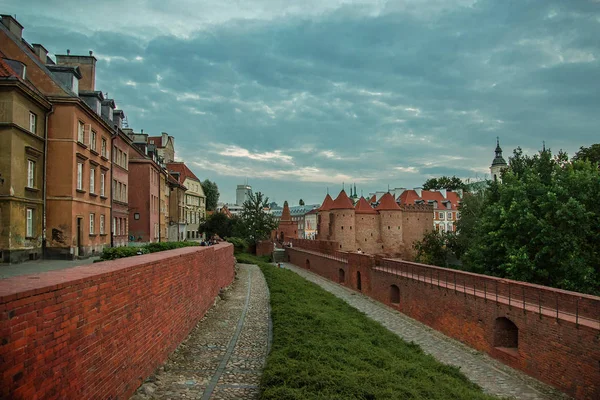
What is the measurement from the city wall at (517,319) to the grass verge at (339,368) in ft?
8.29

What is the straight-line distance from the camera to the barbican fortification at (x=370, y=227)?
5219 centimetres

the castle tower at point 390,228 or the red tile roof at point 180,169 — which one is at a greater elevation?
the red tile roof at point 180,169

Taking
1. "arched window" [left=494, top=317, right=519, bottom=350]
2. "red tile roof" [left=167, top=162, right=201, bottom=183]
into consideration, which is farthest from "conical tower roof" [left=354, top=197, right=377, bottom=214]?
"arched window" [left=494, top=317, right=519, bottom=350]

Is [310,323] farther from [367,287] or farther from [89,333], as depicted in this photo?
[367,287]

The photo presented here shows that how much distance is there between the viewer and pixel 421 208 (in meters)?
58.6

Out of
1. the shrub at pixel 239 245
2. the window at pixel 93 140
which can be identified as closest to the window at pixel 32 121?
the window at pixel 93 140

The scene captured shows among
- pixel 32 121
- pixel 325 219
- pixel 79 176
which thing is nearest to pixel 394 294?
pixel 79 176

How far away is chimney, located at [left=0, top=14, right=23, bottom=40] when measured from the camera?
1834 centimetres

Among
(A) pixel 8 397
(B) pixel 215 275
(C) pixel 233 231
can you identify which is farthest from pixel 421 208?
(A) pixel 8 397

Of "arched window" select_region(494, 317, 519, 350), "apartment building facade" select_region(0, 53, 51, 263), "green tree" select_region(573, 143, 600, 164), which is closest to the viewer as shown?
"arched window" select_region(494, 317, 519, 350)

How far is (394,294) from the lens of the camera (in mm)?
23609

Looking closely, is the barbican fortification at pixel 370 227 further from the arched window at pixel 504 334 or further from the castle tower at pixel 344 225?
the arched window at pixel 504 334

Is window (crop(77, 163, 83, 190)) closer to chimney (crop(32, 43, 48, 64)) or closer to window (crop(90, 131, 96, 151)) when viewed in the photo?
window (crop(90, 131, 96, 151))

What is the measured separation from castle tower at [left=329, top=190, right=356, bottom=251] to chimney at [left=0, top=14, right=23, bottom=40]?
38434 millimetres
